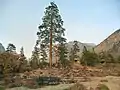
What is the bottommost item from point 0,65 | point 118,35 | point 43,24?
point 0,65

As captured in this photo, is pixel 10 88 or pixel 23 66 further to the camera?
pixel 23 66

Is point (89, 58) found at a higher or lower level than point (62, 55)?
lower

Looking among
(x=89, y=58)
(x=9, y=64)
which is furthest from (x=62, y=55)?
(x=9, y=64)

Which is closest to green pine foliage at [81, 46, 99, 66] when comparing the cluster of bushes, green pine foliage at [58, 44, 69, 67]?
green pine foliage at [58, 44, 69, 67]

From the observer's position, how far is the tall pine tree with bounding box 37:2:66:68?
31.9 meters

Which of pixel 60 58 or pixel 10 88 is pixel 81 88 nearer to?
pixel 10 88

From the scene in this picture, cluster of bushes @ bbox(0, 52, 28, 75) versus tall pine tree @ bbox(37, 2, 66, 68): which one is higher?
tall pine tree @ bbox(37, 2, 66, 68)

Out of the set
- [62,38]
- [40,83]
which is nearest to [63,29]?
[62,38]

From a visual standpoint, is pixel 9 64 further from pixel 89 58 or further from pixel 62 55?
pixel 89 58

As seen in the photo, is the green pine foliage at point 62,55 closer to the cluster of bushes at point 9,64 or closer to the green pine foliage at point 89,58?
the green pine foliage at point 89,58

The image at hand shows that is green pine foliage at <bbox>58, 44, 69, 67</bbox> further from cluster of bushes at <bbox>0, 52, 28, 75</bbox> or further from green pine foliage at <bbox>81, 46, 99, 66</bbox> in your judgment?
cluster of bushes at <bbox>0, 52, 28, 75</bbox>

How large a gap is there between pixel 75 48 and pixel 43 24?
12.4 meters

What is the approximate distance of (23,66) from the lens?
94.2 ft

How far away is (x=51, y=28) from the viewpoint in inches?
1259
